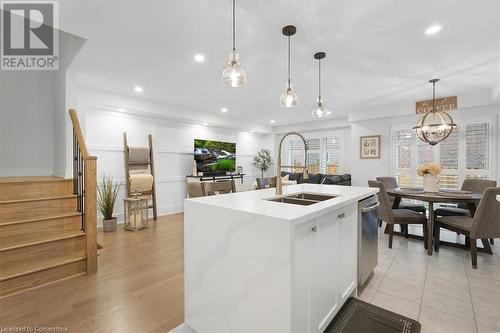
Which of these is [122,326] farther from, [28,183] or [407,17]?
[407,17]

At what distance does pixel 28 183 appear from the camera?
9.11ft

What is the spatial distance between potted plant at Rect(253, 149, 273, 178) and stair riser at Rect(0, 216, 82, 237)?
591cm

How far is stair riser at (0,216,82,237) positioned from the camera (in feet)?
7.91

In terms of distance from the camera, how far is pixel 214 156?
6.50 metres

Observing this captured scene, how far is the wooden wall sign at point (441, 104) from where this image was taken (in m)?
4.87

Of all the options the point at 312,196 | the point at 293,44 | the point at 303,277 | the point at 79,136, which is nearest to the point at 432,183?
the point at 312,196

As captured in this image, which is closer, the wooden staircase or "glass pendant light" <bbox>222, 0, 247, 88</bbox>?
"glass pendant light" <bbox>222, 0, 247, 88</bbox>

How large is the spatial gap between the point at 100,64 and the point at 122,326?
10.6ft

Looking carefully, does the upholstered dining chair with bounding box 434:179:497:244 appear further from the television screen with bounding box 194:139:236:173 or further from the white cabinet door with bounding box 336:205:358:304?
the television screen with bounding box 194:139:236:173

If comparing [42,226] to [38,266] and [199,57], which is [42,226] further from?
[199,57]

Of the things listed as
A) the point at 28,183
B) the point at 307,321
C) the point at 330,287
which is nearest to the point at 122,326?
the point at 307,321

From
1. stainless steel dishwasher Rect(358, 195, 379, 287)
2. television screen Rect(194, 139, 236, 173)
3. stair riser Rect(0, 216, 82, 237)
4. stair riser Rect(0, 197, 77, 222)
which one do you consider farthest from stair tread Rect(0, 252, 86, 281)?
television screen Rect(194, 139, 236, 173)

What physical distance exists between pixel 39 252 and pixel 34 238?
0.61 feet

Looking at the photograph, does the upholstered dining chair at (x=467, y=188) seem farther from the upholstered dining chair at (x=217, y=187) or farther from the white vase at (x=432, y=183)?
the upholstered dining chair at (x=217, y=187)
